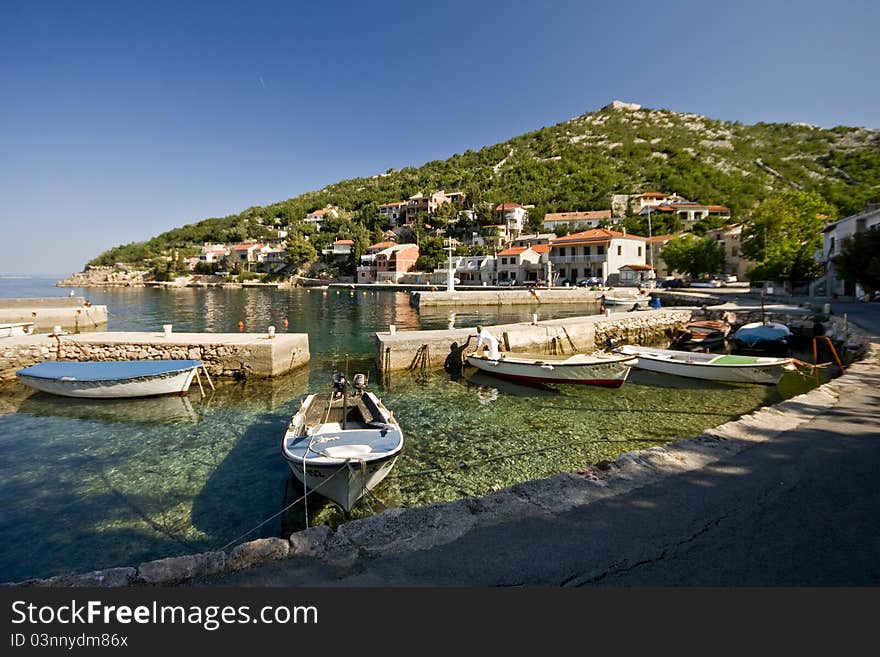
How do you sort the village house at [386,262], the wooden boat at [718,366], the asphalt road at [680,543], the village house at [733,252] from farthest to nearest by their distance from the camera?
the village house at [386,262] → the village house at [733,252] → the wooden boat at [718,366] → the asphalt road at [680,543]

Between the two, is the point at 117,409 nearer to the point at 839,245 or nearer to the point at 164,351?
the point at 164,351

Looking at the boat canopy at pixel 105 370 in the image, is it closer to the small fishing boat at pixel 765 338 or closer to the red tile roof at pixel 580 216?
the small fishing boat at pixel 765 338

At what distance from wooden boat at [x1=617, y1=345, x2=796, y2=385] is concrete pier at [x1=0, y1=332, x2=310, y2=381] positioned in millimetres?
14641

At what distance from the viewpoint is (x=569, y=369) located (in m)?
14.3

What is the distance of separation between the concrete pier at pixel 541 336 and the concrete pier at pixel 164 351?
4268mm

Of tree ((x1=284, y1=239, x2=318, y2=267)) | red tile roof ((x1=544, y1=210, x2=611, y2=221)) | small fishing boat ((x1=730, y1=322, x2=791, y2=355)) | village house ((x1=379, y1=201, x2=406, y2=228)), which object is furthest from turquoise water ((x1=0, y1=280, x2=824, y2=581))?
village house ((x1=379, y1=201, x2=406, y2=228))

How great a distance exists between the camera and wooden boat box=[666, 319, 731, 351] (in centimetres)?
2152

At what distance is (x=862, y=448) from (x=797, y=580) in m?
4.35

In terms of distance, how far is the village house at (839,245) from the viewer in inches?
1169

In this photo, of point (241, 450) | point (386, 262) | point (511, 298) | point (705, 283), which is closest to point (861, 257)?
point (511, 298)

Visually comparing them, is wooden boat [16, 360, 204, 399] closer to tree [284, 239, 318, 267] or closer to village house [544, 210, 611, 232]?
village house [544, 210, 611, 232]

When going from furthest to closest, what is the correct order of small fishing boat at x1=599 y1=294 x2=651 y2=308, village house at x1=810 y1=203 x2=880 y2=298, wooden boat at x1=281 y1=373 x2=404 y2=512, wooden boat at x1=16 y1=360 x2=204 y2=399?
small fishing boat at x1=599 y1=294 x2=651 y2=308, village house at x1=810 y1=203 x2=880 y2=298, wooden boat at x1=16 y1=360 x2=204 y2=399, wooden boat at x1=281 y1=373 x2=404 y2=512

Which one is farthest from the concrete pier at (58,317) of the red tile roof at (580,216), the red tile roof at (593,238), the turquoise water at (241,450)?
the red tile roof at (580,216)

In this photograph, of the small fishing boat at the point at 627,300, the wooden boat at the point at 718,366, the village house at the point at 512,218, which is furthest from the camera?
the village house at the point at 512,218
